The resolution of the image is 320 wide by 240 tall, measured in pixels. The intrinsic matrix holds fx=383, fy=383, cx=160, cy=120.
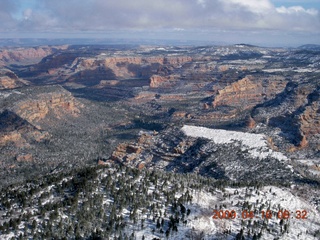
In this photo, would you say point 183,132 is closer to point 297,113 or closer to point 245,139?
point 245,139

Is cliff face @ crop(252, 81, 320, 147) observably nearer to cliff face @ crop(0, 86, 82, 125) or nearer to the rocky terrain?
the rocky terrain

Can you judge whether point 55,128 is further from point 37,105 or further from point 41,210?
point 41,210

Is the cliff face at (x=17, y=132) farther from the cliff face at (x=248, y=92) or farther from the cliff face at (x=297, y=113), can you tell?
the cliff face at (x=248, y=92)

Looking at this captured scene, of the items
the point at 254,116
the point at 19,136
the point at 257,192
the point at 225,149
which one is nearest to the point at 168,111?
the point at 254,116

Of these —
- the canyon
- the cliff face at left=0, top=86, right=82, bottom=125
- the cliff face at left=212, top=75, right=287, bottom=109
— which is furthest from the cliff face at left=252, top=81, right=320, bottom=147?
the cliff face at left=0, top=86, right=82, bottom=125

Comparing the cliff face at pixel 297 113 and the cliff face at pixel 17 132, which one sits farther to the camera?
the cliff face at pixel 17 132

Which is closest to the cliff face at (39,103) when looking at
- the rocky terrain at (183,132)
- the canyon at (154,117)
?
the canyon at (154,117)

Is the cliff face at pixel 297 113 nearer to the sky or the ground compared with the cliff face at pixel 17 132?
nearer to the sky

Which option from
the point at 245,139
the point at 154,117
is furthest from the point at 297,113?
the point at 154,117
